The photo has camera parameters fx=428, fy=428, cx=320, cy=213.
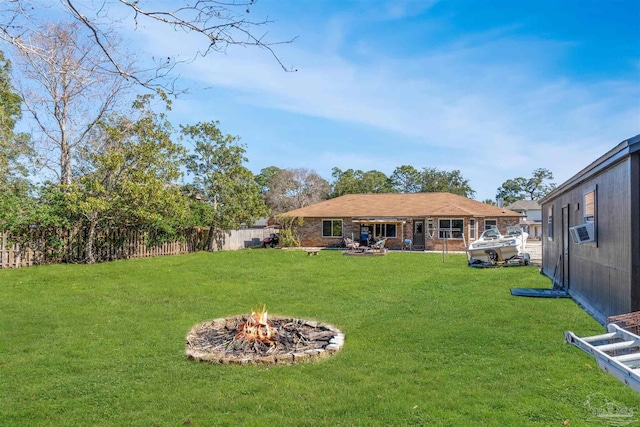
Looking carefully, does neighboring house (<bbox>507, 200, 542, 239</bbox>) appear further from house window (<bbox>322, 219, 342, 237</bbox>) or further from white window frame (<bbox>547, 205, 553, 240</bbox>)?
white window frame (<bbox>547, 205, 553, 240</bbox>)

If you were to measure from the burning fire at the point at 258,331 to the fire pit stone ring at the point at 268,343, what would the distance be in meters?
0.01

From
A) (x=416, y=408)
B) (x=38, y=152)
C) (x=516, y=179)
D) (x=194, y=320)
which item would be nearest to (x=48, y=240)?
(x=38, y=152)

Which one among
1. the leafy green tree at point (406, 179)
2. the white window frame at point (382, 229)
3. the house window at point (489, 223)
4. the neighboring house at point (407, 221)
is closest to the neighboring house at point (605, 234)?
the neighboring house at point (407, 221)

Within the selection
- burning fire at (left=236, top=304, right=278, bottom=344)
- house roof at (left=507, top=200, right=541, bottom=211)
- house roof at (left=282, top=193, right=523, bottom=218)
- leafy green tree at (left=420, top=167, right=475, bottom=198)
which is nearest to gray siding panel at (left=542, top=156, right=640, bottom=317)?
burning fire at (left=236, top=304, right=278, bottom=344)

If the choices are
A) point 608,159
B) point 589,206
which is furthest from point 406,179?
point 608,159

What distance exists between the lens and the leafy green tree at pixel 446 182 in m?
52.0

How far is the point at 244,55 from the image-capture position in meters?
3.79

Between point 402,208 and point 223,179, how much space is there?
37.7 feet

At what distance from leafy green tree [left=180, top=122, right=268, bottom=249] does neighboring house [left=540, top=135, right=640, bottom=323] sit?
1814cm

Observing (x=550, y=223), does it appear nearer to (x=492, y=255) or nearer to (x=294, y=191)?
(x=492, y=255)

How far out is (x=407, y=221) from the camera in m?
26.6

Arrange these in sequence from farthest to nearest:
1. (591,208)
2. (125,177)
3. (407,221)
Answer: (407,221)
(125,177)
(591,208)

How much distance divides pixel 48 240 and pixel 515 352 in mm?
15692

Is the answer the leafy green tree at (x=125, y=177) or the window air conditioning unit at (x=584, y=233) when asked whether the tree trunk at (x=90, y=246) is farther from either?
the window air conditioning unit at (x=584, y=233)
